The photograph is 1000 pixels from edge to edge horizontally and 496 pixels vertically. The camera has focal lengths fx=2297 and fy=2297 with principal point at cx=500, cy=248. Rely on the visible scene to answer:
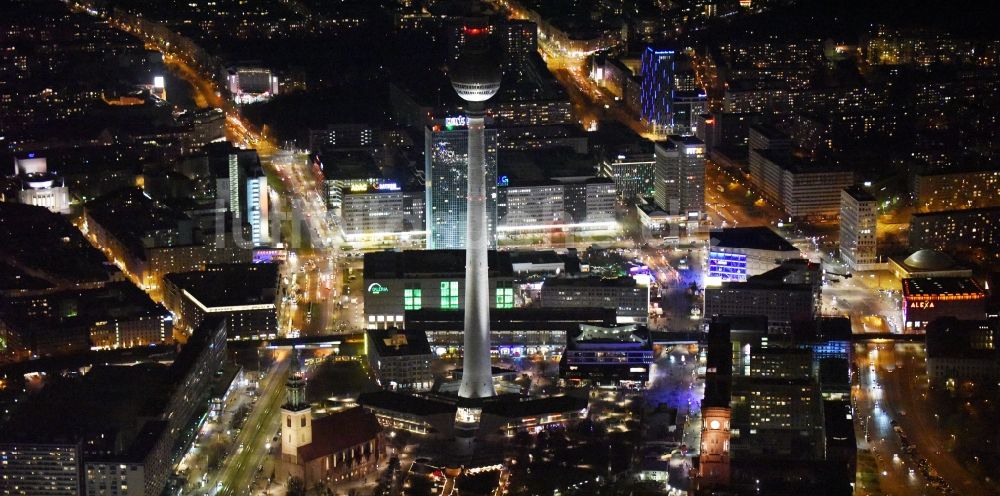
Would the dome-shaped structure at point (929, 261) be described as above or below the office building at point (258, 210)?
below

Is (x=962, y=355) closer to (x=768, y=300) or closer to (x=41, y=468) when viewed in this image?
(x=768, y=300)

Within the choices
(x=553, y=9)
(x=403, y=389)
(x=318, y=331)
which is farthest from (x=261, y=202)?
(x=553, y=9)

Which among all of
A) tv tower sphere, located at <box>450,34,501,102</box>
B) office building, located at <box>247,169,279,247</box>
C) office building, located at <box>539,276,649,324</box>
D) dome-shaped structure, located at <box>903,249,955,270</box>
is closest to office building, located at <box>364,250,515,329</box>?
office building, located at <box>539,276,649,324</box>

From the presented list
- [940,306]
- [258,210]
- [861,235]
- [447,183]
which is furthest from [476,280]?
[258,210]

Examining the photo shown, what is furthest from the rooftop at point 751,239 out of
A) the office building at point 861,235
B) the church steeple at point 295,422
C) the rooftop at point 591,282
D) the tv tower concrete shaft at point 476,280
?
the church steeple at point 295,422

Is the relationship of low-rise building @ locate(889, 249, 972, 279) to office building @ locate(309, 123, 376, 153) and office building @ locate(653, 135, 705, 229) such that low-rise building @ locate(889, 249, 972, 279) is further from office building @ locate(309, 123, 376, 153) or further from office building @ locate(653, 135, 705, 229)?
office building @ locate(309, 123, 376, 153)

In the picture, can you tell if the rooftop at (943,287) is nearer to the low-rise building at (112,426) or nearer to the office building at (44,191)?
the low-rise building at (112,426)
